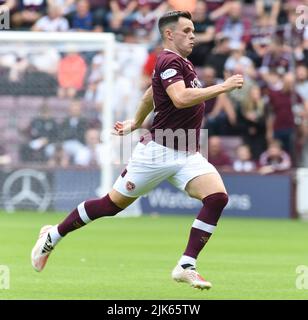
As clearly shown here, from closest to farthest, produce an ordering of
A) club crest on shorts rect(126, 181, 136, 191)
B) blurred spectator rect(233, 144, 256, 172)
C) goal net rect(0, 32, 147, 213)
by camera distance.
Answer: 1. club crest on shorts rect(126, 181, 136, 191)
2. blurred spectator rect(233, 144, 256, 172)
3. goal net rect(0, 32, 147, 213)

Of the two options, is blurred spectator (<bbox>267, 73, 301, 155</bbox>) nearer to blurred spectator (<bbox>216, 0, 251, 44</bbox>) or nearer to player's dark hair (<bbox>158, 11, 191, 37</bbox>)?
blurred spectator (<bbox>216, 0, 251, 44</bbox>)

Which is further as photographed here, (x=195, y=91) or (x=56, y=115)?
(x=56, y=115)

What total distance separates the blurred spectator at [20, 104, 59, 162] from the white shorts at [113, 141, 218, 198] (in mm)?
11226

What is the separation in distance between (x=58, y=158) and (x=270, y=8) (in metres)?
6.07

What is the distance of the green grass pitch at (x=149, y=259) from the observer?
31.4 ft

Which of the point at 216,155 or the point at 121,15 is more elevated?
→ the point at 121,15

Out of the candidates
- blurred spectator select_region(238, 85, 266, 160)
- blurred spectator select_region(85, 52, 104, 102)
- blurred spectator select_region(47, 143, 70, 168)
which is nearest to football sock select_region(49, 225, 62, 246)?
blurred spectator select_region(47, 143, 70, 168)

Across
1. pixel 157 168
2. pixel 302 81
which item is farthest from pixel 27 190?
pixel 157 168

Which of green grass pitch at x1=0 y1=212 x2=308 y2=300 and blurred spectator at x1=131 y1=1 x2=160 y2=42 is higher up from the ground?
blurred spectator at x1=131 y1=1 x2=160 y2=42

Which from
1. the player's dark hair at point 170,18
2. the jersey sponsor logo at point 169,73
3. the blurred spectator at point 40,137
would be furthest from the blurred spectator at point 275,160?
the jersey sponsor logo at point 169,73

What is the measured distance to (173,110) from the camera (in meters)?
9.91

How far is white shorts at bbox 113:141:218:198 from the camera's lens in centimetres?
989

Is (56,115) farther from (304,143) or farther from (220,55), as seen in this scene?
(304,143)
